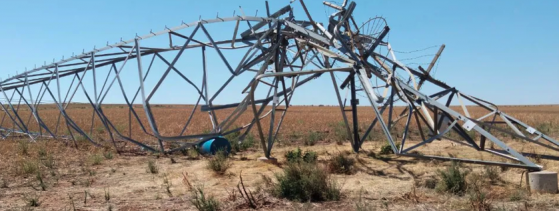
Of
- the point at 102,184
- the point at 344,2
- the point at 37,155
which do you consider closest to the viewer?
the point at 102,184

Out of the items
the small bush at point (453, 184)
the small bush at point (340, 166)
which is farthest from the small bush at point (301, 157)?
the small bush at point (453, 184)

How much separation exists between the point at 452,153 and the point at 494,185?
4.72m

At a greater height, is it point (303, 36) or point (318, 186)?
point (303, 36)

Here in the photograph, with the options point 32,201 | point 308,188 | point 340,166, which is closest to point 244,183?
point 308,188

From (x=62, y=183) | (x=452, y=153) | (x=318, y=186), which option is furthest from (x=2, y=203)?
(x=452, y=153)

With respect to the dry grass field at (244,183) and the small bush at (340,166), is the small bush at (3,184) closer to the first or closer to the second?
the dry grass field at (244,183)

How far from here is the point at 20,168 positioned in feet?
42.3

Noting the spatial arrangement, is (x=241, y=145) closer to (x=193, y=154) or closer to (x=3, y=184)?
(x=193, y=154)

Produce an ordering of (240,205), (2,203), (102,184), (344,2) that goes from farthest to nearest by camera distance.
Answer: (344,2)
(102,184)
(2,203)
(240,205)

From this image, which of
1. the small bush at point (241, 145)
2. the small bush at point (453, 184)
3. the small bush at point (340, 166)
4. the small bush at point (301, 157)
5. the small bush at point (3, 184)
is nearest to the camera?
the small bush at point (453, 184)

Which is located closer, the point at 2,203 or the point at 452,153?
the point at 2,203

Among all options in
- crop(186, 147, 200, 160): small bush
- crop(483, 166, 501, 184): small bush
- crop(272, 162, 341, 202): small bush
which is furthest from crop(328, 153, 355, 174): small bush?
crop(186, 147, 200, 160): small bush

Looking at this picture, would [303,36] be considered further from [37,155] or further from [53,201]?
[37,155]

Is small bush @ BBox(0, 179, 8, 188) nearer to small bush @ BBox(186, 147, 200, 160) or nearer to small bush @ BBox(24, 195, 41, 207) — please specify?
small bush @ BBox(24, 195, 41, 207)
